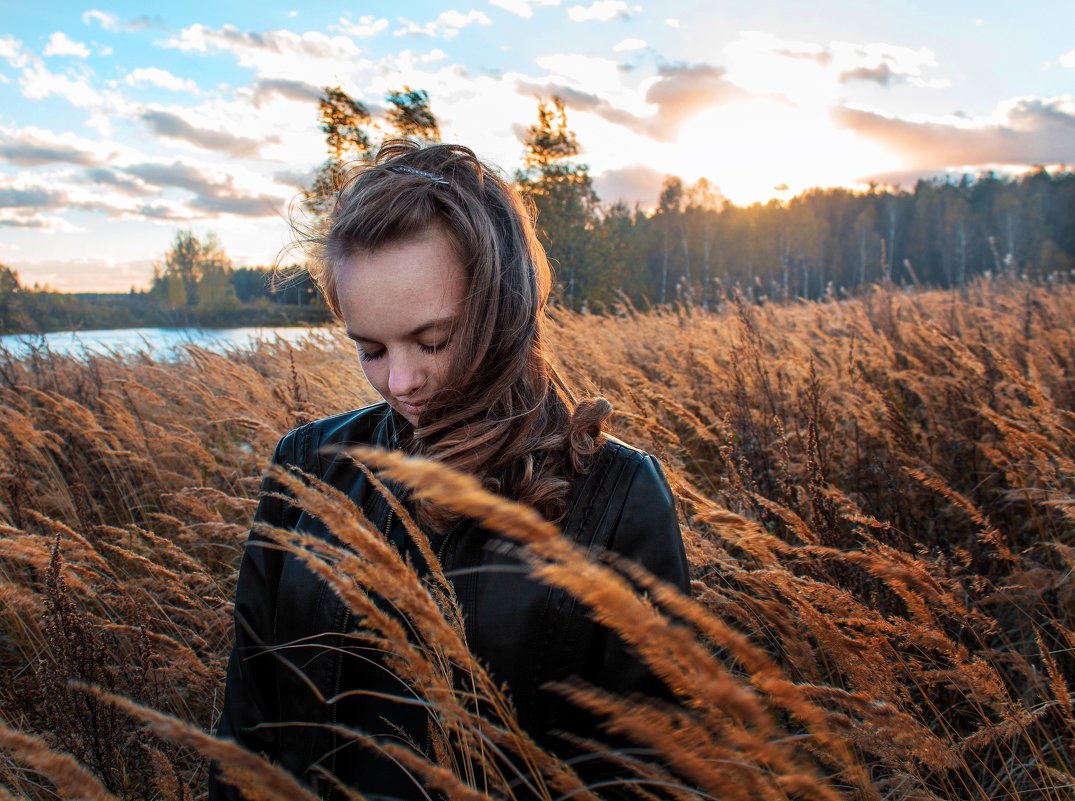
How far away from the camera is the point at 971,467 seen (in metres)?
2.83

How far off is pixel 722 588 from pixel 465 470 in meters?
1.00

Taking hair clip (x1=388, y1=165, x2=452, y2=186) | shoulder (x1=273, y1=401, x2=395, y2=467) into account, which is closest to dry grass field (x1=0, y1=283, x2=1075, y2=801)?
shoulder (x1=273, y1=401, x2=395, y2=467)

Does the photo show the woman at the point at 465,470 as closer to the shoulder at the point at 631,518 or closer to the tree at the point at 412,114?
the shoulder at the point at 631,518

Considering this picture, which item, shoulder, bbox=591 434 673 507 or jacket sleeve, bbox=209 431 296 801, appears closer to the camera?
shoulder, bbox=591 434 673 507

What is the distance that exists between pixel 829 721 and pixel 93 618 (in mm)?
2134

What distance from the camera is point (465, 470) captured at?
134 centimetres

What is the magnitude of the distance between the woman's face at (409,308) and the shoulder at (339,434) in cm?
32

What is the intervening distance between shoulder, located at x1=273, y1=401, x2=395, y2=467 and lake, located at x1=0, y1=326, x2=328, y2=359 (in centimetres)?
353

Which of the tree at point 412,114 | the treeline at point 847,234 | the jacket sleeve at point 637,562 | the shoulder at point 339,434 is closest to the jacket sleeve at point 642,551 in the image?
the jacket sleeve at point 637,562

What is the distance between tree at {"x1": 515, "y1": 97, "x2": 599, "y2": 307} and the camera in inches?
906

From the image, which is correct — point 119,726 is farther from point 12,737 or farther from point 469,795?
point 469,795

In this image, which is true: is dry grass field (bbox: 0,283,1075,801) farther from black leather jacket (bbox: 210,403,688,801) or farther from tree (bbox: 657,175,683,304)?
tree (bbox: 657,175,683,304)

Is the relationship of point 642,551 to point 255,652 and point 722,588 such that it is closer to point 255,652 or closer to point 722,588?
point 722,588

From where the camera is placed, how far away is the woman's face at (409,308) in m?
1.34
